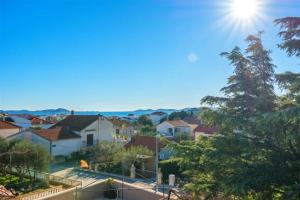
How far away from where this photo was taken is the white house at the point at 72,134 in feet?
126

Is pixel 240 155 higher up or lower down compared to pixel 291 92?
lower down

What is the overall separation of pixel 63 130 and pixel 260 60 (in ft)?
116

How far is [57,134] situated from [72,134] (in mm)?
2116

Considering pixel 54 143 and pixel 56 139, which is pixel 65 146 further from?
pixel 54 143

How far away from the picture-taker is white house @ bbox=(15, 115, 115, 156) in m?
38.5

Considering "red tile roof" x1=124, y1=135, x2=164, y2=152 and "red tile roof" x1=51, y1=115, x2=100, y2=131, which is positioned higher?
"red tile roof" x1=51, y1=115, x2=100, y2=131

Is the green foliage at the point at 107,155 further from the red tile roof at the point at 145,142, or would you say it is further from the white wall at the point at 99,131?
the white wall at the point at 99,131

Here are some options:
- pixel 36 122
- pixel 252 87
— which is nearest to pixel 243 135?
pixel 252 87

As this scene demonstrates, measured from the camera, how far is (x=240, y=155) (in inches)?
385

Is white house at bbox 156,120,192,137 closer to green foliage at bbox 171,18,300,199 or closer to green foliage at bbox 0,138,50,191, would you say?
green foliage at bbox 0,138,50,191

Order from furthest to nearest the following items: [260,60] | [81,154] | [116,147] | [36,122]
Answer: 1. [36,122]
2. [81,154]
3. [116,147]
4. [260,60]

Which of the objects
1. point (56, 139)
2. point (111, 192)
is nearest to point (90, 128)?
point (56, 139)

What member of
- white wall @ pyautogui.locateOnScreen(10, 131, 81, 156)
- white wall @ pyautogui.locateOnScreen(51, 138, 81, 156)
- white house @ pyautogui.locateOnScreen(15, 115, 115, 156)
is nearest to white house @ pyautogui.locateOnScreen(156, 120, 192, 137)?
white house @ pyautogui.locateOnScreen(15, 115, 115, 156)

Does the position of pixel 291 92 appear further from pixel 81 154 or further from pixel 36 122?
pixel 36 122
